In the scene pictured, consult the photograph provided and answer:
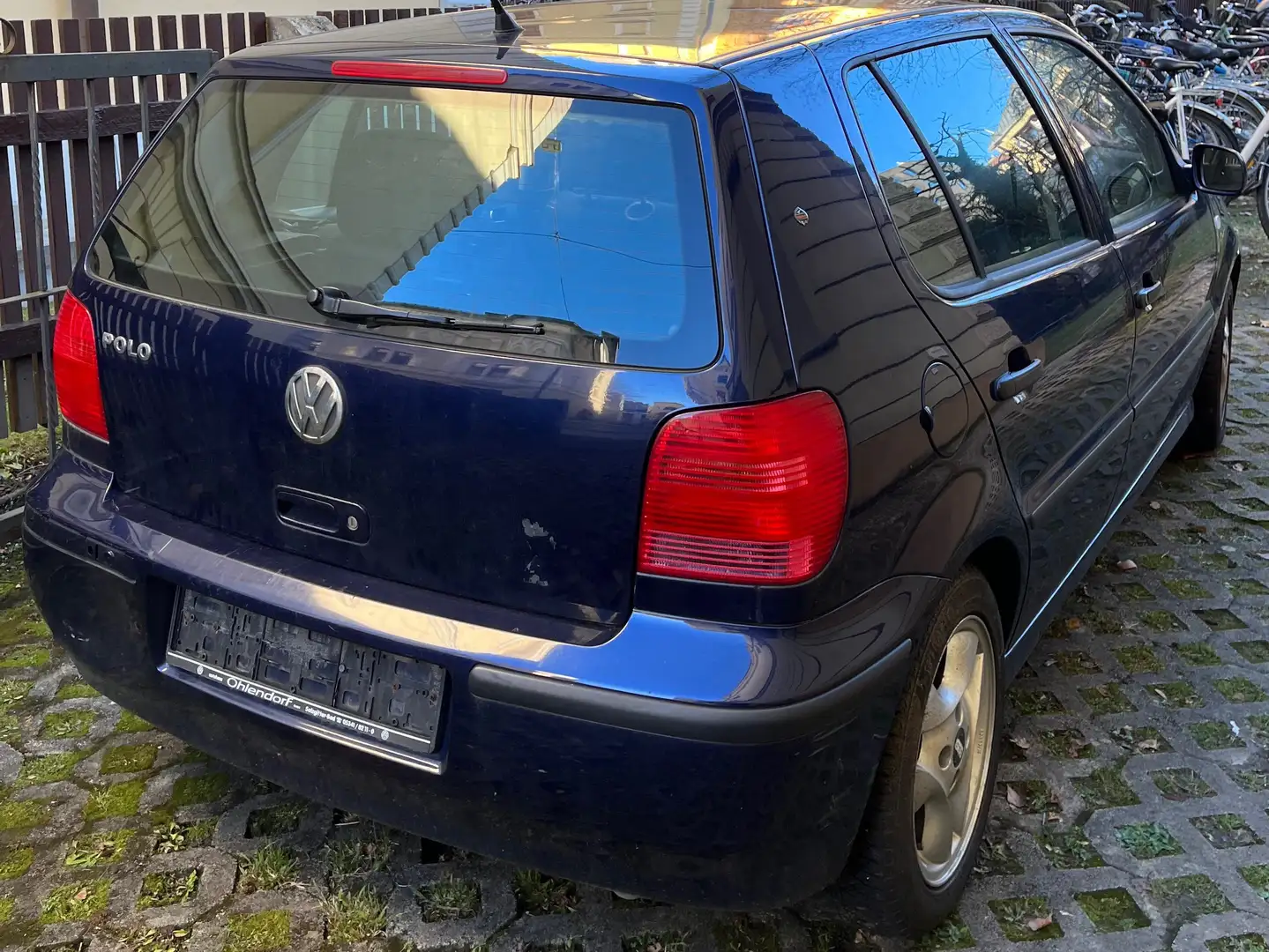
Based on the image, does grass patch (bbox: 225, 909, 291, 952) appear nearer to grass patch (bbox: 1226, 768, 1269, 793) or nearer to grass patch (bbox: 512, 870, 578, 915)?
grass patch (bbox: 512, 870, 578, 915)

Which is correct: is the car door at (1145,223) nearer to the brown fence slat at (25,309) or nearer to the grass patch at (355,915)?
the grass patch at (355,915)

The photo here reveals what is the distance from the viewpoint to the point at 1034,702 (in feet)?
11.2

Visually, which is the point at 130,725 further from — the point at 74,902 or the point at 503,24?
the point at 503,24

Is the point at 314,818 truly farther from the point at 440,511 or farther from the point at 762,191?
the point at 762,191

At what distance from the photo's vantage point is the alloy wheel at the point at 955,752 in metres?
2.43

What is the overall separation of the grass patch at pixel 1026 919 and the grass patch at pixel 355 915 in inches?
50.2

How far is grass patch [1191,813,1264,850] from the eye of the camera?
2820 millimetres

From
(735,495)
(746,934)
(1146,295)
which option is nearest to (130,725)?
(746,934)

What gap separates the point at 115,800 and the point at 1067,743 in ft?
7.80


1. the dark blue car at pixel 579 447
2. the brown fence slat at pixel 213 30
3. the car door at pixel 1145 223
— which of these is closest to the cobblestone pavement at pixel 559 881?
the dark blue car at pixel 579 447

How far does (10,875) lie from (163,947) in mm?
465

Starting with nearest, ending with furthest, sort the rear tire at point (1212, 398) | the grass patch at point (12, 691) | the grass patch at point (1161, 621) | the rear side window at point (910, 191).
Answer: the rear side window at point (910, 191)
the grass patch at point (12, 691)
the grass patch at point (1161, 621)
the rear tire at point (1212, 398)

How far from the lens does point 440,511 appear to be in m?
2.05

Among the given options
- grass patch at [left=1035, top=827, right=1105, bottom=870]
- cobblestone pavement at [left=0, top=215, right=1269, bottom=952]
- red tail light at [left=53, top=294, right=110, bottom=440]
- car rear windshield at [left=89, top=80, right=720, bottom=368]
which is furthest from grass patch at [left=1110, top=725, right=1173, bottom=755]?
red tail light at [left=53, top=294, right=110, bottom=440]
